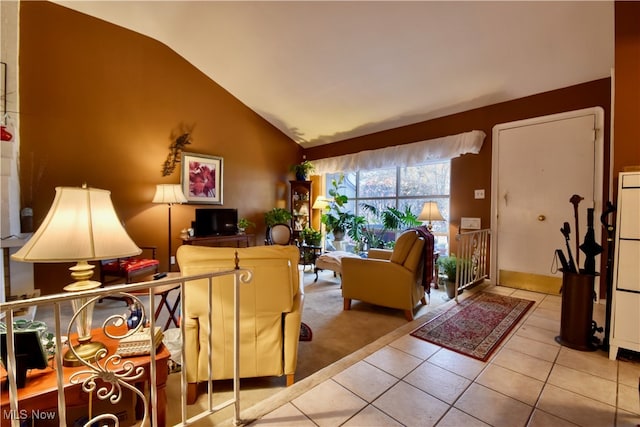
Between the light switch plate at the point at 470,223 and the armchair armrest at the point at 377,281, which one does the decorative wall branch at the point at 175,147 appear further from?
the light switch plate at the point at 470,223

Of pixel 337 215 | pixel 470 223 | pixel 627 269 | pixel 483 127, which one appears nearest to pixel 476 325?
pixel 627 269

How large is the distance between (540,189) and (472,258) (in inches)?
45.9

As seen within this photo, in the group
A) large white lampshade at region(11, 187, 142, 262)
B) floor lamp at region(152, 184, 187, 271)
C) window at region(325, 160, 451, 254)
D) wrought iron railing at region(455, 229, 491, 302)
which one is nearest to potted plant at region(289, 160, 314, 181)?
window at region(325, 160, 451, 254)

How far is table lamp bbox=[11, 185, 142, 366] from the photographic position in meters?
1.00

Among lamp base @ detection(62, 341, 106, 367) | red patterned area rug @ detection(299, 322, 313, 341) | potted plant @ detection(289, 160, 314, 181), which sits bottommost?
red patterned area rug @ detection(299, 322, 313, 341)

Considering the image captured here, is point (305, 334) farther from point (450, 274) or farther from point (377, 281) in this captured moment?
point (450, 274)

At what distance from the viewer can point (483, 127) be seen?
3.78 metres

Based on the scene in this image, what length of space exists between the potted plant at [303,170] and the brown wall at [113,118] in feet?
3.58

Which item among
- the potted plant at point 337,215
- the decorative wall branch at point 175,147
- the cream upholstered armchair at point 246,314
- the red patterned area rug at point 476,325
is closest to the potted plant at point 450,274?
the red patterned area rug at point 476,325

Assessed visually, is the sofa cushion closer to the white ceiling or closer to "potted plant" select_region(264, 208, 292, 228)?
the white ceiling

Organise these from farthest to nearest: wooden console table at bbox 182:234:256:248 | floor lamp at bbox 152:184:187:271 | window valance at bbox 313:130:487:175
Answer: wooden console table at bbox 182:234:256:248
floor lamp at bbox 152:184:187:271
window valance at bbox 313:130:487:175

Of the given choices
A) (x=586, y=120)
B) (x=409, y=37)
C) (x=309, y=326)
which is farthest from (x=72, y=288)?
(x=586, y=120)

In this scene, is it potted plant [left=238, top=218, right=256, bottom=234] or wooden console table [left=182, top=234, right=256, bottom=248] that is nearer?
wooden console table [left=182, top=234, right=256, bottom=248]

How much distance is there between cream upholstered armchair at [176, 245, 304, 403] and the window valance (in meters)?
3.26
